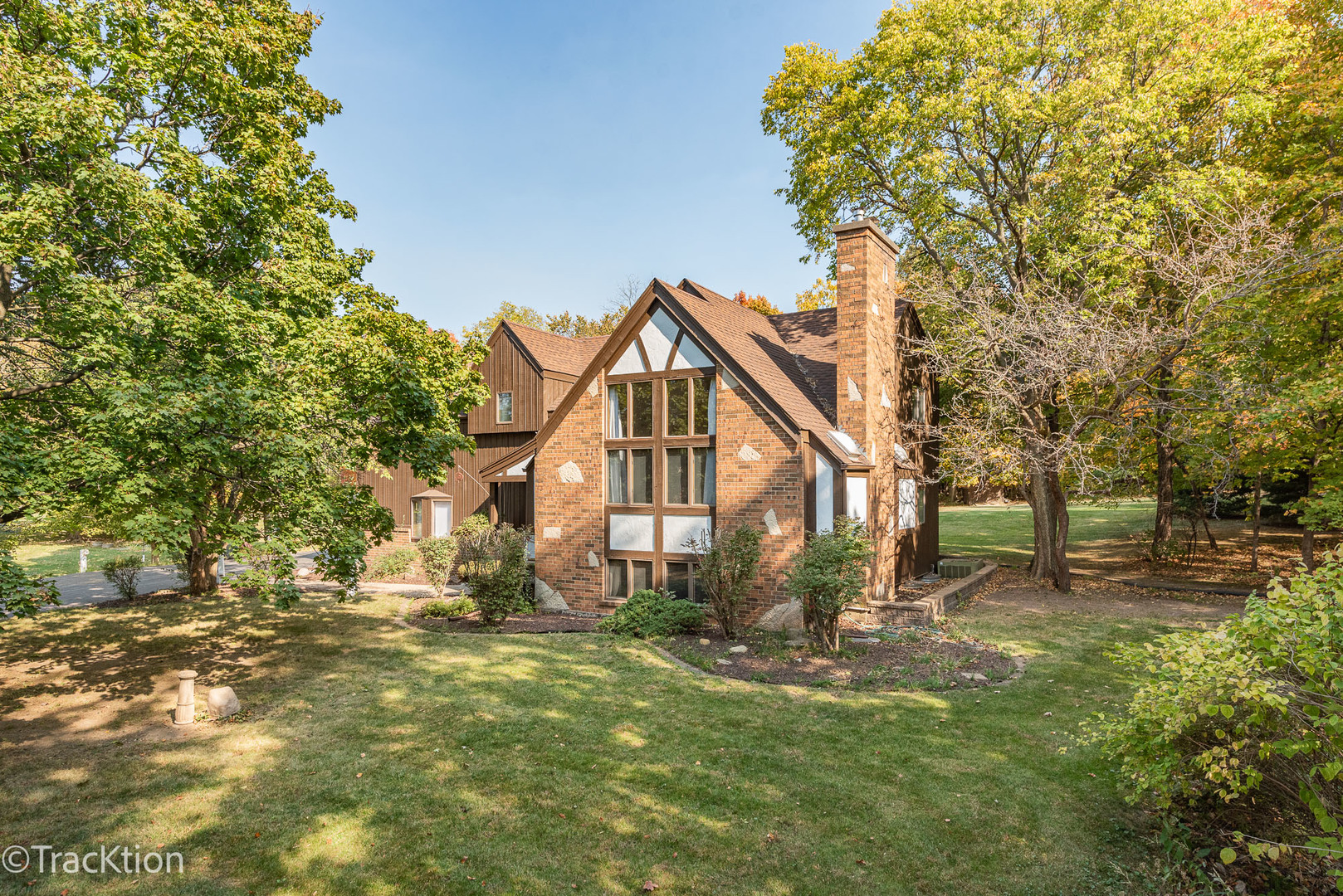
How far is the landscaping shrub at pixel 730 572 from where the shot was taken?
1173 centimetres

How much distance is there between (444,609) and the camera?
1446 cm

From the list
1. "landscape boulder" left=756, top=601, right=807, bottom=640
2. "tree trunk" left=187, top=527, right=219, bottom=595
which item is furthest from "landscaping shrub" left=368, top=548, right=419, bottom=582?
"landscape boulder" left=756, top=601, right=807, bottom=640

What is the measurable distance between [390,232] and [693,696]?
15135 millimetres

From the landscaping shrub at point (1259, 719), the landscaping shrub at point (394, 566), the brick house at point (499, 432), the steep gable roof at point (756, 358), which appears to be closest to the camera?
the landscaping shrub at point (1259, 719)

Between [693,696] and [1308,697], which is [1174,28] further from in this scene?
[693,696]

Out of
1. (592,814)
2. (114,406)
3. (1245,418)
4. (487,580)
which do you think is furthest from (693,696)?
(1245,418)

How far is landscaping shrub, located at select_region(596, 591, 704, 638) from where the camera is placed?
12.3 meters

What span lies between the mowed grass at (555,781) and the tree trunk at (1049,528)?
7.29 m

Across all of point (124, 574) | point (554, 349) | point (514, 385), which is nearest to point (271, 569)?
point (124, 574)

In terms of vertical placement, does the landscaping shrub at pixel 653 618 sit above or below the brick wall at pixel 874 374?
below

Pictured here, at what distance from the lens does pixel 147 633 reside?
41.3 ft

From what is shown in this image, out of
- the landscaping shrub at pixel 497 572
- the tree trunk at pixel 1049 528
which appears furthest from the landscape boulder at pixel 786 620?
the tree trunk at pixel 1049 528

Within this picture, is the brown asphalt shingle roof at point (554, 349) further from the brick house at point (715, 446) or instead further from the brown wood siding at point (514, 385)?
the brick house at point (715, 446)

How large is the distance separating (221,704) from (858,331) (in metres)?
12.9
